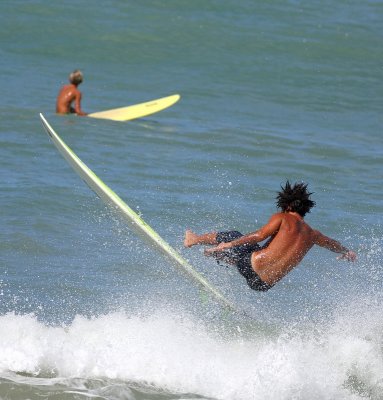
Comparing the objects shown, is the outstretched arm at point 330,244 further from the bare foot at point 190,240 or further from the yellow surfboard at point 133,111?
the yellow surfboard at point 133,111

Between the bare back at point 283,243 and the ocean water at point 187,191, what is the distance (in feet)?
1.93

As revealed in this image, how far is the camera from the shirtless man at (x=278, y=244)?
7.70 m

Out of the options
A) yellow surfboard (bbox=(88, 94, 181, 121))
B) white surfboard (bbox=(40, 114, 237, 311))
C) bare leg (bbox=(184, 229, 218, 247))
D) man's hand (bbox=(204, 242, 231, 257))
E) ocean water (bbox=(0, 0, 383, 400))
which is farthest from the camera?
yellow surfboard (bbox=(88, 94, 181, 121))

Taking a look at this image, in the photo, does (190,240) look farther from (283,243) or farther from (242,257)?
(283,243)

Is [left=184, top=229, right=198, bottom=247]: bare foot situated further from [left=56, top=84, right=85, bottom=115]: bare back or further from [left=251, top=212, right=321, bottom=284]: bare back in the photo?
[left=56, top=84, right=85, bottom=115]: bare back

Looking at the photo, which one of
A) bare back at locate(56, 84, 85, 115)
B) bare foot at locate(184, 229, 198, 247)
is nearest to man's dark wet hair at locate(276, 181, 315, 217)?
bare foot at locate(184, 229, 198, 247)

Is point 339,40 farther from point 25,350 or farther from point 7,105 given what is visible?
point 25,350

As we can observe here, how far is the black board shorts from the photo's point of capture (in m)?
7.91

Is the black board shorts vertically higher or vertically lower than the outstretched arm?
lower

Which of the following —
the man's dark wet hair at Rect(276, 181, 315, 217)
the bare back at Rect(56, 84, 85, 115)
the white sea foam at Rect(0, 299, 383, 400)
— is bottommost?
the white sea foam at Rect(0, 299, 383, 400)

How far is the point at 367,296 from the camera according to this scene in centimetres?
941

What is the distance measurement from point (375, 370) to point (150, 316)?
6.45ft

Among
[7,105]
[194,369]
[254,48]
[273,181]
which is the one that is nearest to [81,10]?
[254,48]

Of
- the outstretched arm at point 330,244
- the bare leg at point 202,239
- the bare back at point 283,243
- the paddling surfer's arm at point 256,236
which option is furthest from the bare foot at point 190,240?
the outstretched arm at point 330,244
